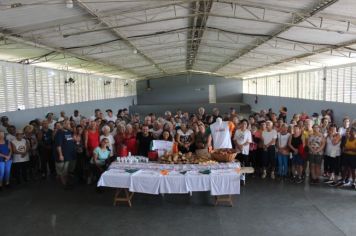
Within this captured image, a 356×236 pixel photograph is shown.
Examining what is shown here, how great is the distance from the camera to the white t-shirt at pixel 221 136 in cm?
748

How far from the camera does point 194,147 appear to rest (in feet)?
24.5

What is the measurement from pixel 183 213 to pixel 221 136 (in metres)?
2.30

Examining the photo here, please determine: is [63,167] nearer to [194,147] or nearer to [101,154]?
[101,154]

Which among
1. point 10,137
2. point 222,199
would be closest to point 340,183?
point 222,199

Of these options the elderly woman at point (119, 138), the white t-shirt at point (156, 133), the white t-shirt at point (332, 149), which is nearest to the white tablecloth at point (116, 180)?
the elderly woman at point (119, 138)

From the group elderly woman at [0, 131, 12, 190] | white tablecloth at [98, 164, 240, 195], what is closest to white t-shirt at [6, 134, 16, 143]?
elderly woman at [0, 131, 12, 190]

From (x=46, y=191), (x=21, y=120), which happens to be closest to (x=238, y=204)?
(x=46, y=191)

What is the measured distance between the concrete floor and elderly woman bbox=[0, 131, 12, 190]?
0.32 m

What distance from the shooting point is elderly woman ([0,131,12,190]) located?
7.16 meters

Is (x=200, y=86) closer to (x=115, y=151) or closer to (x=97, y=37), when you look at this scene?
(x=97, y=37)

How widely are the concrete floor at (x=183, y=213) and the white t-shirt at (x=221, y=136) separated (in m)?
Result: 1.09

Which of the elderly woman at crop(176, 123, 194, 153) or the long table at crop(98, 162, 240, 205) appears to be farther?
the elderly woman at crop(176, 123, 194, 153)

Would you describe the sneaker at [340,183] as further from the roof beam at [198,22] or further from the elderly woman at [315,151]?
the roof beam at [198,22]

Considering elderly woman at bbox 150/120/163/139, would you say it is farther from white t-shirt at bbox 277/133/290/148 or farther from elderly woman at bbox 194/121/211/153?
white t-shirt at bbox 277/133/290/148
